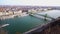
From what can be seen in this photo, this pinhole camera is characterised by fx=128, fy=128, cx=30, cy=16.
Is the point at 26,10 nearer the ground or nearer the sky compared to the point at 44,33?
nearer the sky

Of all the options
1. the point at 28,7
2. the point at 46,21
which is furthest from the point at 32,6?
the point at 46,21

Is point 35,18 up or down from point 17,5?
down

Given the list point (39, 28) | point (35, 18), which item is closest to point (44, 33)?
point (39, 28)

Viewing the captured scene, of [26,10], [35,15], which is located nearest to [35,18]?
[35,15]

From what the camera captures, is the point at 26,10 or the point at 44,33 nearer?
the point at 44,33

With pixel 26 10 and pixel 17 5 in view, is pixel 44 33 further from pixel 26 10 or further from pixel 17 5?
pixel 17 5

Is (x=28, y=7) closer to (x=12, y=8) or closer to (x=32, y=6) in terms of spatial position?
(x=32, y=6)

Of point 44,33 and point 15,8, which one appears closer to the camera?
point 44,33

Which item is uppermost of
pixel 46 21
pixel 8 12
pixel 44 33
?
pixel 8 12
